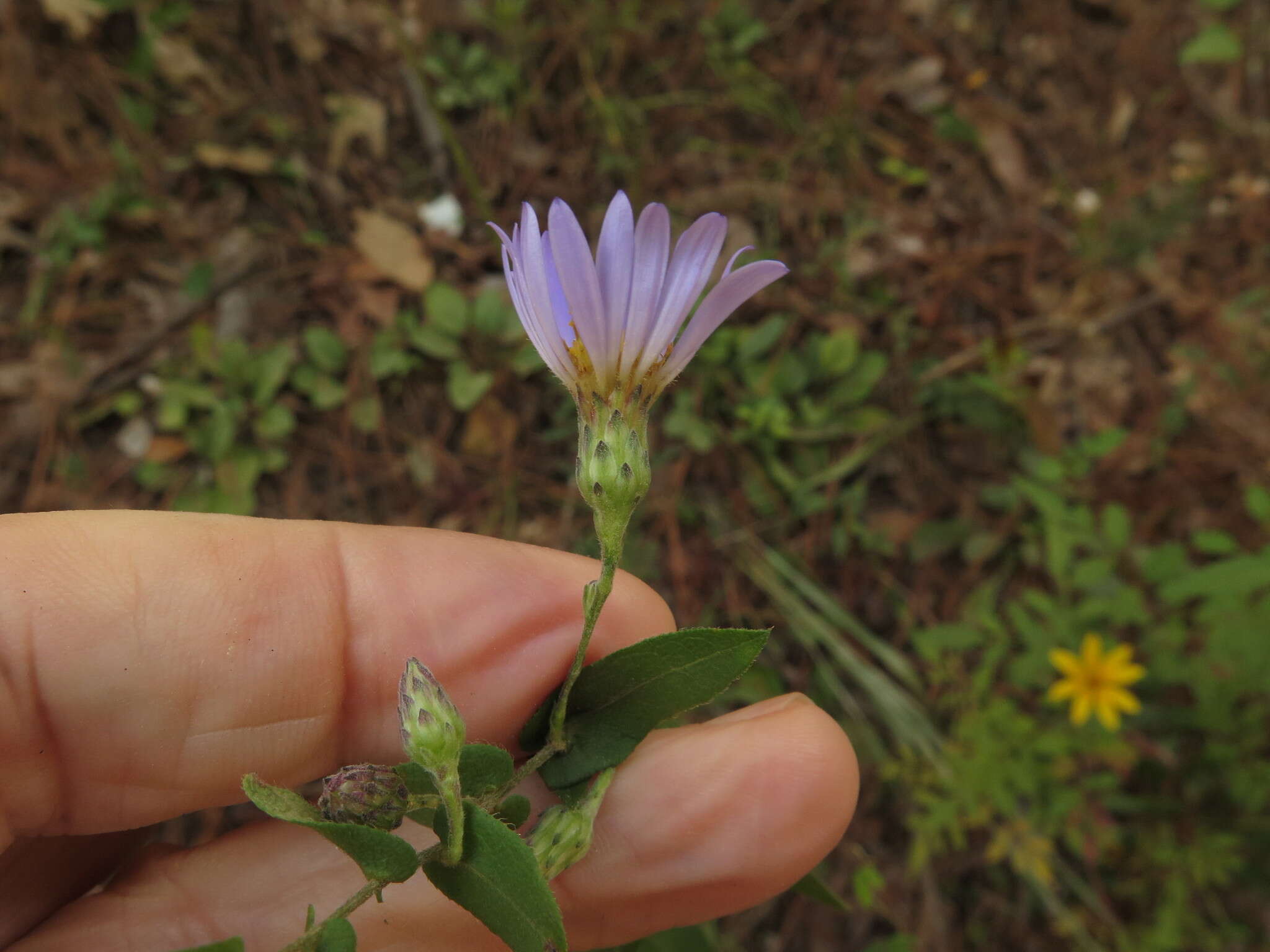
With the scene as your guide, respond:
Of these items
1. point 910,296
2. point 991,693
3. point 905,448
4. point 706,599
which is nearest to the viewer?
point 991,693

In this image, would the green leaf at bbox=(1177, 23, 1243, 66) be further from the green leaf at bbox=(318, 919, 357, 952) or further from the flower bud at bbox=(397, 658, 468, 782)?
the green leaf at bbox=(318, 919, 357, 952)

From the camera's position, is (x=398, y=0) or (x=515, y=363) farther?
(x=398, y=0)

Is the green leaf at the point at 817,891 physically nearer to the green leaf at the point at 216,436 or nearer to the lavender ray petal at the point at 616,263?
the lavender ray petal at the point at 616,263

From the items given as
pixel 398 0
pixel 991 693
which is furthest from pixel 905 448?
pixel 398 0

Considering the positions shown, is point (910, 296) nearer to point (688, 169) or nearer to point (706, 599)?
point (688, 169)

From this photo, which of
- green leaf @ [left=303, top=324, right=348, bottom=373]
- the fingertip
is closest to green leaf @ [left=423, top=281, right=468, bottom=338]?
green leaf @ [left=303, top=324, right=348, bottom=373]

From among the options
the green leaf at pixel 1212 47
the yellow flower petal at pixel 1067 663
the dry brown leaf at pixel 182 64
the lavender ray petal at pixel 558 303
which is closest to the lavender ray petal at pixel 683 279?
the lavender ray petal at pixel 558 303

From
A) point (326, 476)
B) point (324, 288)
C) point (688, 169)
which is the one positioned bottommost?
point (326, 476)
